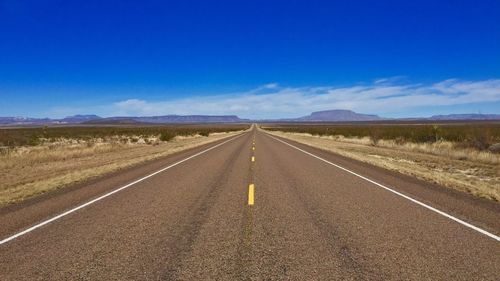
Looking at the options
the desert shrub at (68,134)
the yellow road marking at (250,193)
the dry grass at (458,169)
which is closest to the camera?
the yellow road marking at (250,193)

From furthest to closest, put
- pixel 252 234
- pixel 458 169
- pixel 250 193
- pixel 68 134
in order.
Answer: pixel 68 134 < pixel 458 169 < pixel 250 193 < pixel 252 234

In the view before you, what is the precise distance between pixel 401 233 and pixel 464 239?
896 millimetres

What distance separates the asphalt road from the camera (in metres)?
4.67

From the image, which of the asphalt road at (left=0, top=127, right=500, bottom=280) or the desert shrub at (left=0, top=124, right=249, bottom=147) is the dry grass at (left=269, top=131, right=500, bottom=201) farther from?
the desert shrub at (left=0, top=124, right=249, bottom=147)

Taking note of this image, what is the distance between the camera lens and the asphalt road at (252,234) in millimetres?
4672

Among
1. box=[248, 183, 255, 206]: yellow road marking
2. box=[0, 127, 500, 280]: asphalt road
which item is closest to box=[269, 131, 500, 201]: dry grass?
box=[0, 127, 500, 280]: asphalt road

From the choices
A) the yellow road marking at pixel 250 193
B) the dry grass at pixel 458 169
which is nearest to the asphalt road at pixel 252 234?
the yellow road marking at pixel 250 193

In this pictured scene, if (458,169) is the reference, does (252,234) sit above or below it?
above

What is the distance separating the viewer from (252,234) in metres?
6.17

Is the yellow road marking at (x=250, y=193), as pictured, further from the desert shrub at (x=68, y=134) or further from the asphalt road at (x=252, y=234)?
the desert shrub at (x=68, y=134)

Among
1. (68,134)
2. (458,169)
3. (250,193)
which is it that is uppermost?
(250,193)

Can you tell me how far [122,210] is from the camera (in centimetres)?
799

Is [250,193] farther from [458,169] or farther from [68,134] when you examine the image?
[68,134]

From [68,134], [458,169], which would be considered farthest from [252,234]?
[68,134]
